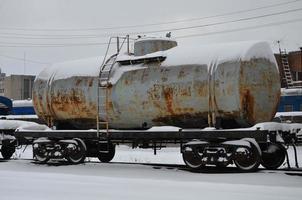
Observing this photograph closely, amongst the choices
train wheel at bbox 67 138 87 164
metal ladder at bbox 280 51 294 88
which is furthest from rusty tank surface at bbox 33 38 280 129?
metal ladder at bbox 280 51 294 88

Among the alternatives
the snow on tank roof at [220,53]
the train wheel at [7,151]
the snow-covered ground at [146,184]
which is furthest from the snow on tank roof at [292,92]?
the train wheel at [7,151]

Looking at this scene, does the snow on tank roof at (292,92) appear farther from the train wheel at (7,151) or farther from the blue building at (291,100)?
the train wheel at (7,151)

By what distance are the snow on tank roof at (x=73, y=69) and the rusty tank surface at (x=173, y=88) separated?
47mm

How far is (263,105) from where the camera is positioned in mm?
12953

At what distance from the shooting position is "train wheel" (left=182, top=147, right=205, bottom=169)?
12.9m

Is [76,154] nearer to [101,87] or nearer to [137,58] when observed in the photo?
[101,87]

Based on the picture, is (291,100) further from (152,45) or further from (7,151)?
(7,151)

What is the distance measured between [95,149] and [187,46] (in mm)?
4810

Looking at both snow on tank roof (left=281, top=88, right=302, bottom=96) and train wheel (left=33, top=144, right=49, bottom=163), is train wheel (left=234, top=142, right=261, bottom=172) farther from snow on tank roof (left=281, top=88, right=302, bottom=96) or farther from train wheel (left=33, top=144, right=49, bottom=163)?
snow on tank roof (left=281, top=88, right=302, bottom=96)

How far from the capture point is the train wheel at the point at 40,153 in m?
16.0

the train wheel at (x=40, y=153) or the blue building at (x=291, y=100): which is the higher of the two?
the blue building at (x=291, y=100)

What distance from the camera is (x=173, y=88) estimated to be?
44.9ft

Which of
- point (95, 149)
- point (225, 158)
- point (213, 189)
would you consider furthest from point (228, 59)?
point (95, 149)

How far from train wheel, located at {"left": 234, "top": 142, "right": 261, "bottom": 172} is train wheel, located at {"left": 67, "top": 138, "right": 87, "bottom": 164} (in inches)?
212
